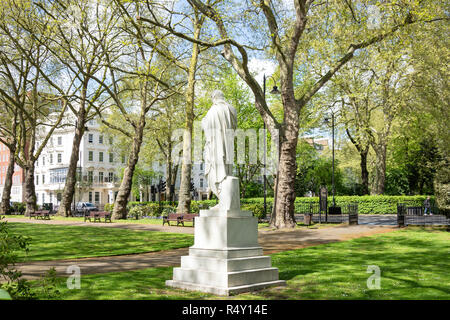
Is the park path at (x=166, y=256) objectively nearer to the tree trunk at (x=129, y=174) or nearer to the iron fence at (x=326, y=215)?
the iron fence at (x=326, y=215)

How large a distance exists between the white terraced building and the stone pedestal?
70.9 metres

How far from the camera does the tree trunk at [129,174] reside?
3047 centimetres

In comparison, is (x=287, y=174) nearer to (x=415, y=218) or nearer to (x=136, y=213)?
(x=415, y=218)

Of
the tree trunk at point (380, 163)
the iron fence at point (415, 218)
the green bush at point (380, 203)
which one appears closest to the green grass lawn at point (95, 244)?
the iron fence at point (415, 218)

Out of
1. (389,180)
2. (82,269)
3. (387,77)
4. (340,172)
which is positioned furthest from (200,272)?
(340,172)

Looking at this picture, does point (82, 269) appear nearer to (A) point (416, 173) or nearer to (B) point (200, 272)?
(B) point (200, 272)

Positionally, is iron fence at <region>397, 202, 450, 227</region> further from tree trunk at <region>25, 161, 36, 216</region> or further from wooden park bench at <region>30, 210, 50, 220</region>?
tree trunk at <region>25, 161, 36, 216</region>

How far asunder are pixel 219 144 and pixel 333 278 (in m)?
3.81

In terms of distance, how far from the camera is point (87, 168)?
258ft

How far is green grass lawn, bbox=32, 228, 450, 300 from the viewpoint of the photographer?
25.3 ft

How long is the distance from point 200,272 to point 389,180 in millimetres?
48208

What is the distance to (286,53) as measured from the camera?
2250cm

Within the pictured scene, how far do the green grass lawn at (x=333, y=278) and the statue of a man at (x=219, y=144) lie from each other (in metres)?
2.31

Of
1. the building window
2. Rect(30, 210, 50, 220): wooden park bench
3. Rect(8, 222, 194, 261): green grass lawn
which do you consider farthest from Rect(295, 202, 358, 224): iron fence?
the building window
